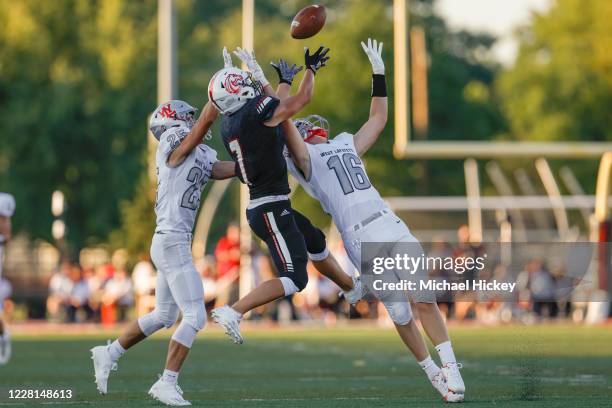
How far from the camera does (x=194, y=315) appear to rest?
8125 mm

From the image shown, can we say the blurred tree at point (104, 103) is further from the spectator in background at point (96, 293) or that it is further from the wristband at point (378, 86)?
the wristband at point (378, 86)

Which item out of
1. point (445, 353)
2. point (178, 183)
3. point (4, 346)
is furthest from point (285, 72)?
point (4, 346)

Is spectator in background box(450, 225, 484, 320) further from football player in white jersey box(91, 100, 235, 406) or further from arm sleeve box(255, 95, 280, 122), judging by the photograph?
arm sleeve box(255, 95, 280, 122)

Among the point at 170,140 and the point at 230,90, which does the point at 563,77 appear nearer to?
the point at 170,140

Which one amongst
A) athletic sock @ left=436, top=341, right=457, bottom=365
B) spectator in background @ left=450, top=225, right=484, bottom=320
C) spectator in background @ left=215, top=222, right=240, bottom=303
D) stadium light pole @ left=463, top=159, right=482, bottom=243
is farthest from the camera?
stadium light pole @ left=463, top=159, right=482, bottom=243

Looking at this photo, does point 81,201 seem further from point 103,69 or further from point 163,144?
point 163,144

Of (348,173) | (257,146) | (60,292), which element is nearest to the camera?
(257,146)

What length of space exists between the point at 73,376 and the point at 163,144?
10.7 ft

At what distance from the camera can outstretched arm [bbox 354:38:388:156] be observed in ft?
27.3

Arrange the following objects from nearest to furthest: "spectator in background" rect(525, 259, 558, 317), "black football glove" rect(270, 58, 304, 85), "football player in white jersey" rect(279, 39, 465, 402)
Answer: "football player in white jersey" rect(279, 39, 465, 402)
"black football glove" rect(270, 58, 304, 85)
"spectator in background" rect(525, 259, 558, 317)

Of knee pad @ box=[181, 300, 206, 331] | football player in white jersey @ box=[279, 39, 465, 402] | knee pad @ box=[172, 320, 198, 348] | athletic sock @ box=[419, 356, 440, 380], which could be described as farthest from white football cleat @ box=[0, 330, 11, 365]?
athletic sock @ box=[419, 356, 440, 380]

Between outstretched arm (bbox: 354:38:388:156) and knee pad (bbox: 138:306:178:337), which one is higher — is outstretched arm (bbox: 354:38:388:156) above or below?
above

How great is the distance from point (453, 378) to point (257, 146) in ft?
5.88

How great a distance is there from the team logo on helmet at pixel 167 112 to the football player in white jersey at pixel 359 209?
31.4 inches
